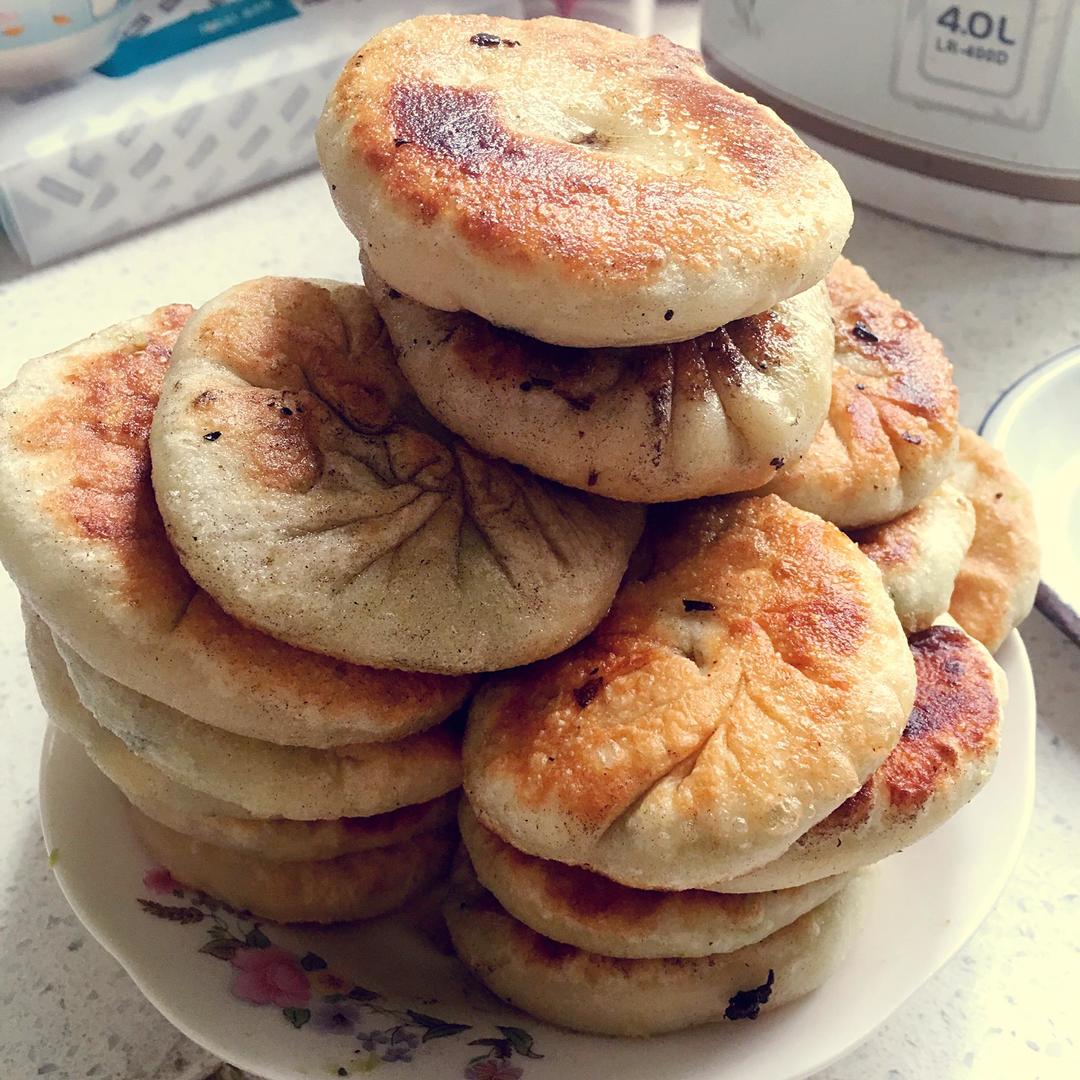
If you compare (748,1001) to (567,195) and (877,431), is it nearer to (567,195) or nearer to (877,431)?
(877,431)

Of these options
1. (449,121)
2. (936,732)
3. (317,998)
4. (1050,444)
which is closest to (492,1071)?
(317,998)

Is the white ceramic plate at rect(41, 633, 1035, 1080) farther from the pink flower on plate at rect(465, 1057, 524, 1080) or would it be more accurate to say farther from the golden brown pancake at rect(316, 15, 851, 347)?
the golden brown pancake at rect(316, 15, 851, 347)

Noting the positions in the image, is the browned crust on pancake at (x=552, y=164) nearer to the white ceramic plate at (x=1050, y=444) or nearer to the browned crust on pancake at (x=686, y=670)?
the browned crust on pancake at (x=686, y=670)

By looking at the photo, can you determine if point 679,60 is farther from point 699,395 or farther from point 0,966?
point 0,966

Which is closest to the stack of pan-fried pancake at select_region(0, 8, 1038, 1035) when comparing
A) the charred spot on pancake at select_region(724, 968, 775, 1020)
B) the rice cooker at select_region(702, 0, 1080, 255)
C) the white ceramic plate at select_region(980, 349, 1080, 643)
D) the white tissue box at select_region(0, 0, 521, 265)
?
the charred spot on pancake at select_region(724, 968, 775, 1020)

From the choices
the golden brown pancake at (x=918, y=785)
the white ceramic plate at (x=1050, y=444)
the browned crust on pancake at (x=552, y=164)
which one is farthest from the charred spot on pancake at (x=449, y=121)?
the white ceramic plate at (x=1050, y=444)

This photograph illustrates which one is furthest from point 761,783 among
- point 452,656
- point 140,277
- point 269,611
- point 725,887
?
point 140,277

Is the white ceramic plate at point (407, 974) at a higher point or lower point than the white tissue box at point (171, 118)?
lower
